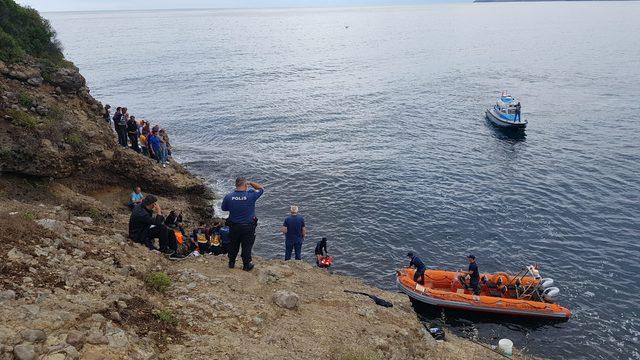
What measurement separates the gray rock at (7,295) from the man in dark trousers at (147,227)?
4533 millimetres

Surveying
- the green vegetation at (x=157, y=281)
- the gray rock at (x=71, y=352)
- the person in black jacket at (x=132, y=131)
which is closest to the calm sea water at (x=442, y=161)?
the person in black jacket at (x=132, y=131)

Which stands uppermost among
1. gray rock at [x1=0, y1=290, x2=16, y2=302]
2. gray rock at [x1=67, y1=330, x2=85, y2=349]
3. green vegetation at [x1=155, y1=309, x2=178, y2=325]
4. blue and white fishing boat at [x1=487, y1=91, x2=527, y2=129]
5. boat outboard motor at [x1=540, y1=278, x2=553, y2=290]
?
blue and white fishing boat at [x1=487, y1=91, x2=527, y2=129]

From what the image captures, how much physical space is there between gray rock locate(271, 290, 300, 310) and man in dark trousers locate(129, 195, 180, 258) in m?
3.39

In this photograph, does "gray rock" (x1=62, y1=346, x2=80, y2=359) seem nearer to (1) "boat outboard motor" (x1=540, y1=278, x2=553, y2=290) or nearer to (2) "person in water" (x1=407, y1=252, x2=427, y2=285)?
(2) "person in water" (x1=407, y1=252, x2=427, y2=285)

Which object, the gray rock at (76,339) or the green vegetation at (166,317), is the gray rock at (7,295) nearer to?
the gray rock at (76,339)

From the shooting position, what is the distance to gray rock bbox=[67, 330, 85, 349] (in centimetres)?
615

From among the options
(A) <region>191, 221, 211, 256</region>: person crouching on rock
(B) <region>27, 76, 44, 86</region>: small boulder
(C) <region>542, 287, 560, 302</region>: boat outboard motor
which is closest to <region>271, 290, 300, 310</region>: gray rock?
(A) <region>191, 221, 211, 256</region>: person crouching on rock

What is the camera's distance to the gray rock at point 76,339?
6148mm

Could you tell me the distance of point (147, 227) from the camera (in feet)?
37.8

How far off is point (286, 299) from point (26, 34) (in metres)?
18.4

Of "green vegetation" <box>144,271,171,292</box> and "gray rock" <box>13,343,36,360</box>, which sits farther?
"green vegetation" <box>144,271,171,292</box>

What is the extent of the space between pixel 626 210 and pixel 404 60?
2401 inches

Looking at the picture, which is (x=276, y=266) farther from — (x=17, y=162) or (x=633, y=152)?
(x=633, y=152)

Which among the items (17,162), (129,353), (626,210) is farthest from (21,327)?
(626,210)
